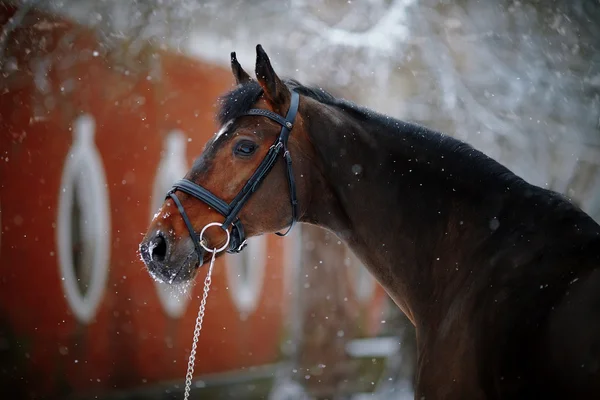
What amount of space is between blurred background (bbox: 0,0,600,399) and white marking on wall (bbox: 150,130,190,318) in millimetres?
17

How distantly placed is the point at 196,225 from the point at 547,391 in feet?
5.22

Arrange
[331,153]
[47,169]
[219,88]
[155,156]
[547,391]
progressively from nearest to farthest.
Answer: [547,391]
[331,153]
[47,169]
[155,156]
[219,88]

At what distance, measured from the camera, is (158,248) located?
2.70 metres

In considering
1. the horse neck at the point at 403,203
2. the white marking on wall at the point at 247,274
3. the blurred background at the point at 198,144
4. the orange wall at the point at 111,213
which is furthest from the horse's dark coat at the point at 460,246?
the white marking on wall at the point at 247,274

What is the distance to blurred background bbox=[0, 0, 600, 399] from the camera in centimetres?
577

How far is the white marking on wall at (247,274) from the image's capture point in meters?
7.00


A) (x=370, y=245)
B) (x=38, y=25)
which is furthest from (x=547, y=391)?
(x=38, y=25)

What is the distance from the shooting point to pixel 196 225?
9.04 feet

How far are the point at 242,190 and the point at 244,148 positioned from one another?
0.20 meters

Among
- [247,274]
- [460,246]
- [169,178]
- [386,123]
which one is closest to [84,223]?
[169,178]

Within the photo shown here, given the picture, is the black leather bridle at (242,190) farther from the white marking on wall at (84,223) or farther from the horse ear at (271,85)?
the white marking on wall at (84,223)

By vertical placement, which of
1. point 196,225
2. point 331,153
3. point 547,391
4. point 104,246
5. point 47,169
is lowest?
point 547,391

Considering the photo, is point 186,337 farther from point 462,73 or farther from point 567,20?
point 567,20

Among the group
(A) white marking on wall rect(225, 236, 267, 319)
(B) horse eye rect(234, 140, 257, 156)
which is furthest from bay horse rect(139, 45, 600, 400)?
(A) white marking on wall rect(225, 236, 267, 319)
